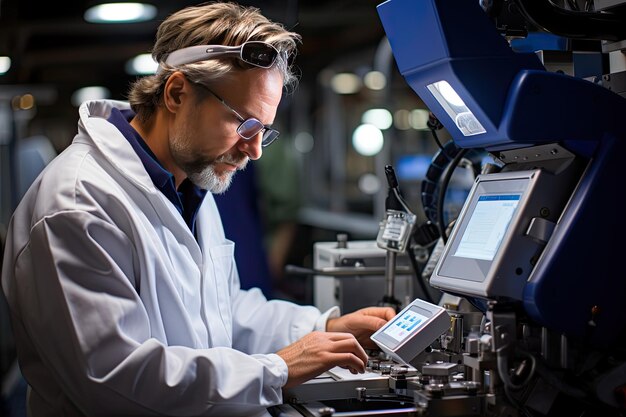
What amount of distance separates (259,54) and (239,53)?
0.05 meters

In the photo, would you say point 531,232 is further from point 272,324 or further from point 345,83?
point 345,83

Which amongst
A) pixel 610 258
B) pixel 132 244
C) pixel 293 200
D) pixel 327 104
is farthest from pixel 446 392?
pixel 327 104

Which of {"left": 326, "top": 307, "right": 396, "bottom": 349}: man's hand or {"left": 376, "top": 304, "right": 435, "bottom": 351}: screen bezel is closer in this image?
{"left": 376, "top": 304, "right": 435, "bottom": 351}: screen bezel

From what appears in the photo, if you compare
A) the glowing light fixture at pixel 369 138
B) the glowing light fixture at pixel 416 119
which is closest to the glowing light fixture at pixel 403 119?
the glowing light fixture at pixel 416 119

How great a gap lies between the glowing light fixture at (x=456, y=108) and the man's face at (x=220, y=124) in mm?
508

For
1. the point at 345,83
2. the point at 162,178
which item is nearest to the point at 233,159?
the point at 162,178

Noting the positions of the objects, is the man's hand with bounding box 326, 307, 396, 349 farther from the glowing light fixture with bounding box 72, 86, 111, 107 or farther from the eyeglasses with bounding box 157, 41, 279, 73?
the glowing light fixture with bounding box 72, 86, 111, 107

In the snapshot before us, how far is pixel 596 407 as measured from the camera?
158cm

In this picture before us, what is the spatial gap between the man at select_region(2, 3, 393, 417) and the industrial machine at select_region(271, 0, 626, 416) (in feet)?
0.87

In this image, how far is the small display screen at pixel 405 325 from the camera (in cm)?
175

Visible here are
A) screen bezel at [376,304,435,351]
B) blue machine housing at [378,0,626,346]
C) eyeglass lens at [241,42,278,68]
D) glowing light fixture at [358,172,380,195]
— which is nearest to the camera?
blue machine housing at [378,0,626,346]

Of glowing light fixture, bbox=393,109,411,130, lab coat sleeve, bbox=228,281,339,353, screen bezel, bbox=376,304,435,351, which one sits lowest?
lab coat sleeve, bbox=228,281,339,353

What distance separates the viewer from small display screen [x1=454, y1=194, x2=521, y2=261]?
1587 millimetres

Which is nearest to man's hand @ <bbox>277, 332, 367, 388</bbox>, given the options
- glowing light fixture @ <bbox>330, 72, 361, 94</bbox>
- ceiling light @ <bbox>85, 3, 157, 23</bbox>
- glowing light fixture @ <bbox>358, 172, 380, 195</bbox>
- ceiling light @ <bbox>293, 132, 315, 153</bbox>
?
ceiling light @ <bbox>85, 3, 157, 23</bbox>
